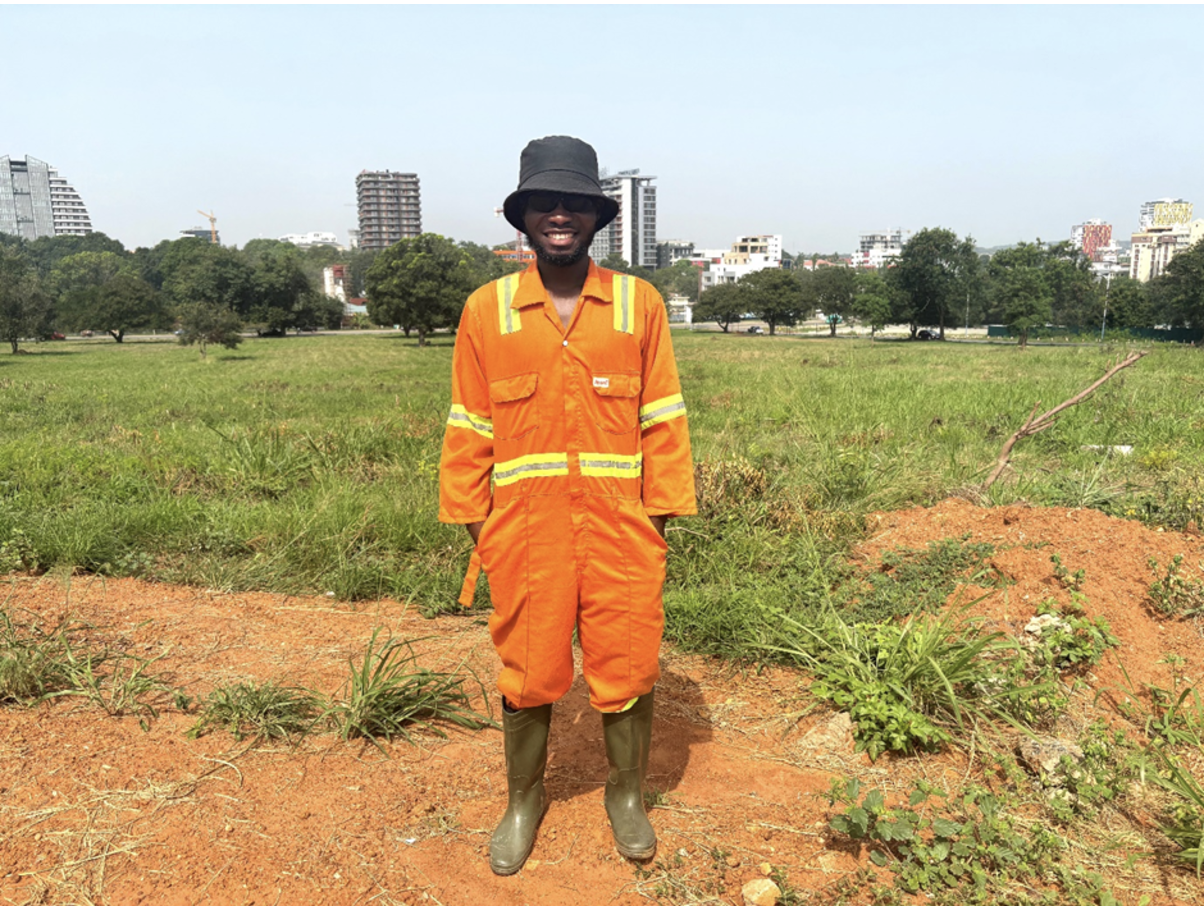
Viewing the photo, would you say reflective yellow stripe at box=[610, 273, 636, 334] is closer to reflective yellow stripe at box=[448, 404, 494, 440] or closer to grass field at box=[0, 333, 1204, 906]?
reflective yellow stripe at box=[448, 404, 494, 440]

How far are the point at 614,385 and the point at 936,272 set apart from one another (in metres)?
49.9

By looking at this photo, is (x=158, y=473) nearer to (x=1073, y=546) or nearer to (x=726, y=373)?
(x=1073, y=546)

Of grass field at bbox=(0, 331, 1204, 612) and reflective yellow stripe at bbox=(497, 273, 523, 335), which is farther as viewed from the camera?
grass field at bbox=(0, 331, 1204, 612)

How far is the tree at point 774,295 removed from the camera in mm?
55750

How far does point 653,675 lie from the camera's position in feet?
7.25

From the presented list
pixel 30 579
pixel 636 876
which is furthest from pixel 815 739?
pixel 30 579

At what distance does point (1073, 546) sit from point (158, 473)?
6650 millimetres

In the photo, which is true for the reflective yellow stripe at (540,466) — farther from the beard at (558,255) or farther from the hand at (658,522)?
the beard at (558,255)

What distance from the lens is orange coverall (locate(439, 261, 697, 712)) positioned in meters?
2.12

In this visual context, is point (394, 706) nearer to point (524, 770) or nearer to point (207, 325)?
point (524, 770)

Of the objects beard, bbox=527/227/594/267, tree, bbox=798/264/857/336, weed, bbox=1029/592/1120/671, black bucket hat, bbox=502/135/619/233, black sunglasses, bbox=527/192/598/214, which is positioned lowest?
weed, bbox=1029/592/1120/671

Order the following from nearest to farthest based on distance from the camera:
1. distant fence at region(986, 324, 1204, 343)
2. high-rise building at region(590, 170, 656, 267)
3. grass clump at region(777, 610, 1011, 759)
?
1. grass clump at region(777, 610, 1011, 759)
2. distant fence at region(986, 324, 1204, 343)
3. high-rise building at region(590, 170, 656, 267)

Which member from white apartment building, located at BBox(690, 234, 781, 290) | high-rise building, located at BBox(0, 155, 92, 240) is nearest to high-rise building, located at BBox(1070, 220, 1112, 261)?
white apartment building, located at BBox(690, 234, 781, 290)

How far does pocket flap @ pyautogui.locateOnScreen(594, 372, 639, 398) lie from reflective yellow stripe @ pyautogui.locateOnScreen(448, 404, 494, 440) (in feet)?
1.18
